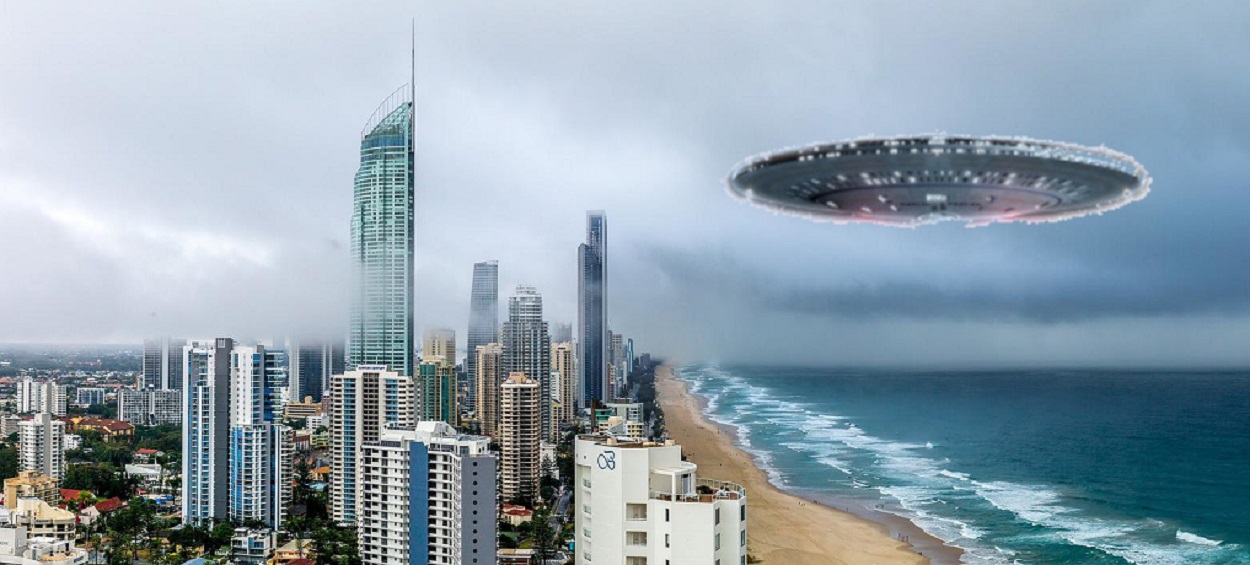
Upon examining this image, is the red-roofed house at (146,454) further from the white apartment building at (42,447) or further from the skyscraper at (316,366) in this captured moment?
the skyscraper at (316,366)

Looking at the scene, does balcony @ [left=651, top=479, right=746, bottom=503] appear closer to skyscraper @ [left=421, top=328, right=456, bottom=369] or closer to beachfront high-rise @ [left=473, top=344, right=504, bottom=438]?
beachfront high-rise @ [left=473, top=344, right=504, bottom=438]

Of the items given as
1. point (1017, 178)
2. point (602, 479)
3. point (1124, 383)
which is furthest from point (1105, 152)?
point (1124, 383)

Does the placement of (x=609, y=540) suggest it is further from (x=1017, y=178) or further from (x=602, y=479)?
(x=1017, y=178)

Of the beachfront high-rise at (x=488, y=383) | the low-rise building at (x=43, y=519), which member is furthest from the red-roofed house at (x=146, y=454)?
the low-rise building at (x=43, y=519)

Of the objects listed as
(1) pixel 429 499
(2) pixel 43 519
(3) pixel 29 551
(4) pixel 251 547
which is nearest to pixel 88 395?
(2) pixel 43 519

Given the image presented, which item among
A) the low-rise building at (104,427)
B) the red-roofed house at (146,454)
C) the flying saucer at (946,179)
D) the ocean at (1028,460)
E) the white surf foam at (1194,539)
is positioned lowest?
the white surf foam at (1194,539)

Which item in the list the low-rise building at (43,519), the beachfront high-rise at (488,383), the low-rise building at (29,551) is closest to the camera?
the low-rise building at (29,551)

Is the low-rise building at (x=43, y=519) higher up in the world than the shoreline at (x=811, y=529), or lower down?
higher up
